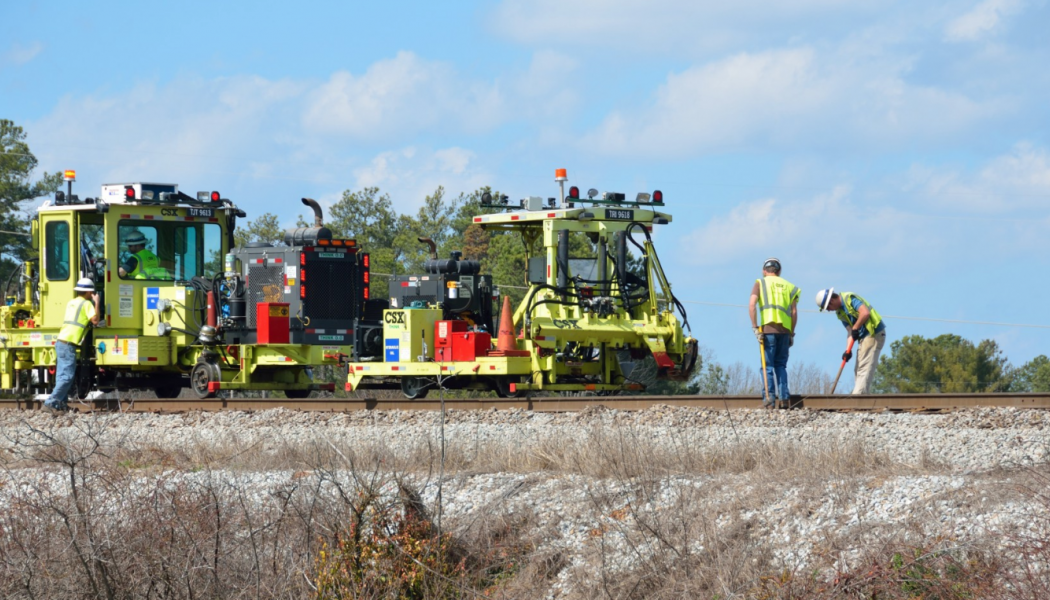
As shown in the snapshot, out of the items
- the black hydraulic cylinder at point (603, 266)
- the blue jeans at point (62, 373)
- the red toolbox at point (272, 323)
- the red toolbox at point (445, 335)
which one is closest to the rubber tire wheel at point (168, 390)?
the red toolbox at point (272, 323)

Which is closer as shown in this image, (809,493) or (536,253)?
(809,493)

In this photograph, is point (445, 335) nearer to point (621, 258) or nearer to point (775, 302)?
point (621, 258)

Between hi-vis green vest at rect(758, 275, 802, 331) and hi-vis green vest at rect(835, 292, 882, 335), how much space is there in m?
1.18

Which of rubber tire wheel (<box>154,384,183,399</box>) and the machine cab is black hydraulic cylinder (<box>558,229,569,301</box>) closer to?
the machine cab

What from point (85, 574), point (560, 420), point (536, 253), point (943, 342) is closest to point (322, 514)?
point (85, 574)

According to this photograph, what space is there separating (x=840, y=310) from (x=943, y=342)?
61.7ft

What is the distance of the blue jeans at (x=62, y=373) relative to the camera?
1569cm

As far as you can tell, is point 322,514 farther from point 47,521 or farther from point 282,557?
point 47,521

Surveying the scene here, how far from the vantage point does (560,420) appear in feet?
40.5

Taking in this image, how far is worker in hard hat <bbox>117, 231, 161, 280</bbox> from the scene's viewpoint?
18812mm

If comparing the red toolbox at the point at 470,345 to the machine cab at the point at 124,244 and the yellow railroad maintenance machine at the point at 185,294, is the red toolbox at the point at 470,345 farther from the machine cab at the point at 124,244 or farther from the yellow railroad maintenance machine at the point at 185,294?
the machine cab at the point at 124,244

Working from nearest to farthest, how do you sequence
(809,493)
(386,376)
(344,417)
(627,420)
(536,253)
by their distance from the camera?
1. (809,493)
2. (627,420)
3. (344,417)
4. (386,376)
5. (536,253)

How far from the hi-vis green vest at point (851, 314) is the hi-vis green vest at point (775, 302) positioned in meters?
1.18

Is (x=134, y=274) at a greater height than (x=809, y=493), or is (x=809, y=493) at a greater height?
(x=134, y=274)
